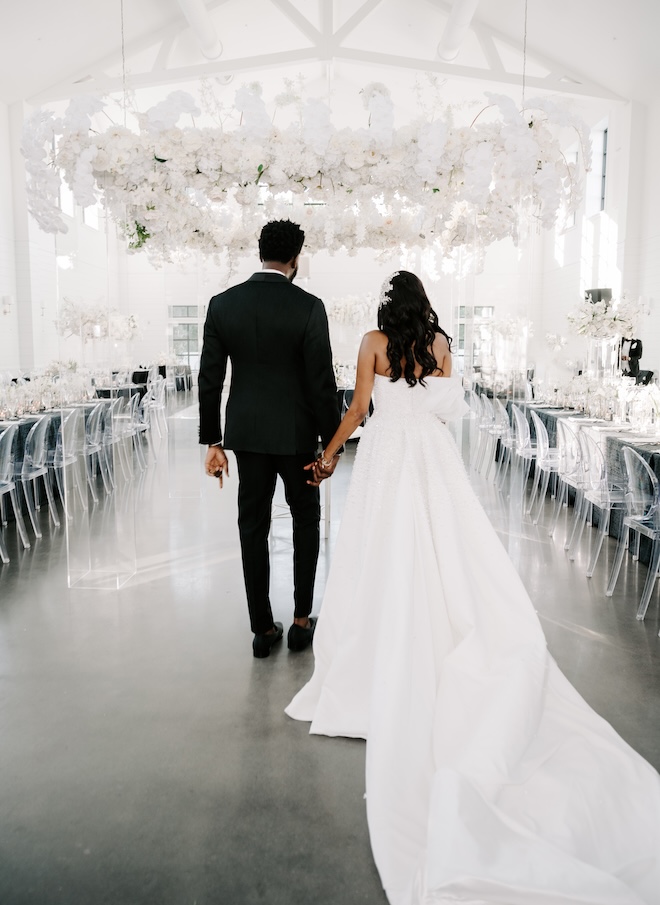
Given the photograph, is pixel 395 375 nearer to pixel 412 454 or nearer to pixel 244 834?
pixel 412 454

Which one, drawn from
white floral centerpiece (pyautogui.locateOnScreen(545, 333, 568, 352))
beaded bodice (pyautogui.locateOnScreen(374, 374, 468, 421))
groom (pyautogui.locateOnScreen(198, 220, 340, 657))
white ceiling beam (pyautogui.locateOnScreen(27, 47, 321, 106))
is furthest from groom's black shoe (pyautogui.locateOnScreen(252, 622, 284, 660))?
white ceiling beam (pyautogui.locateOnScreen(27, 47, 321, 106))

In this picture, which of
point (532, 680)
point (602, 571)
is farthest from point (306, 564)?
point (602, 571)

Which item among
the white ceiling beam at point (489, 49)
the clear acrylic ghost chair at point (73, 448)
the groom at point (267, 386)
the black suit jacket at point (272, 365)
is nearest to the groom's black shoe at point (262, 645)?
the groom at point (267, 386)

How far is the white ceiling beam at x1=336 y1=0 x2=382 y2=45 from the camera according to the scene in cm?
1310

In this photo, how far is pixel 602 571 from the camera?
196 inches

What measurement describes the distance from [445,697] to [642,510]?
8.30ft

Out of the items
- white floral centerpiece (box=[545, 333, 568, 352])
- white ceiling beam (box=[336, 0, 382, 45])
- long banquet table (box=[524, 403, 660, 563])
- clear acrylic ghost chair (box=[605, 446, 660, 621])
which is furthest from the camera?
white ceiling beam (box=[336, 0, 382, 45])

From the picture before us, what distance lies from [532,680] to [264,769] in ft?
3.25

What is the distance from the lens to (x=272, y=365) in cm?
324

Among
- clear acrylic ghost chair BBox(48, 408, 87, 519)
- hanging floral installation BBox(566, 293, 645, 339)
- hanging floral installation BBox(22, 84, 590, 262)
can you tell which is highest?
hanging floral installation BBox(22, 84, 590, 262)

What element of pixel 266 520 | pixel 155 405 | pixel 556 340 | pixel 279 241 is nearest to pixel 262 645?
pixel 266 520

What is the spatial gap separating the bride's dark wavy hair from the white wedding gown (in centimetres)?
8

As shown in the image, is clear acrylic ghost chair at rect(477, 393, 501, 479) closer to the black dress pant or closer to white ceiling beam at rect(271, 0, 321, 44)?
the black dress pant

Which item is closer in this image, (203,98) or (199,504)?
(203,98)
